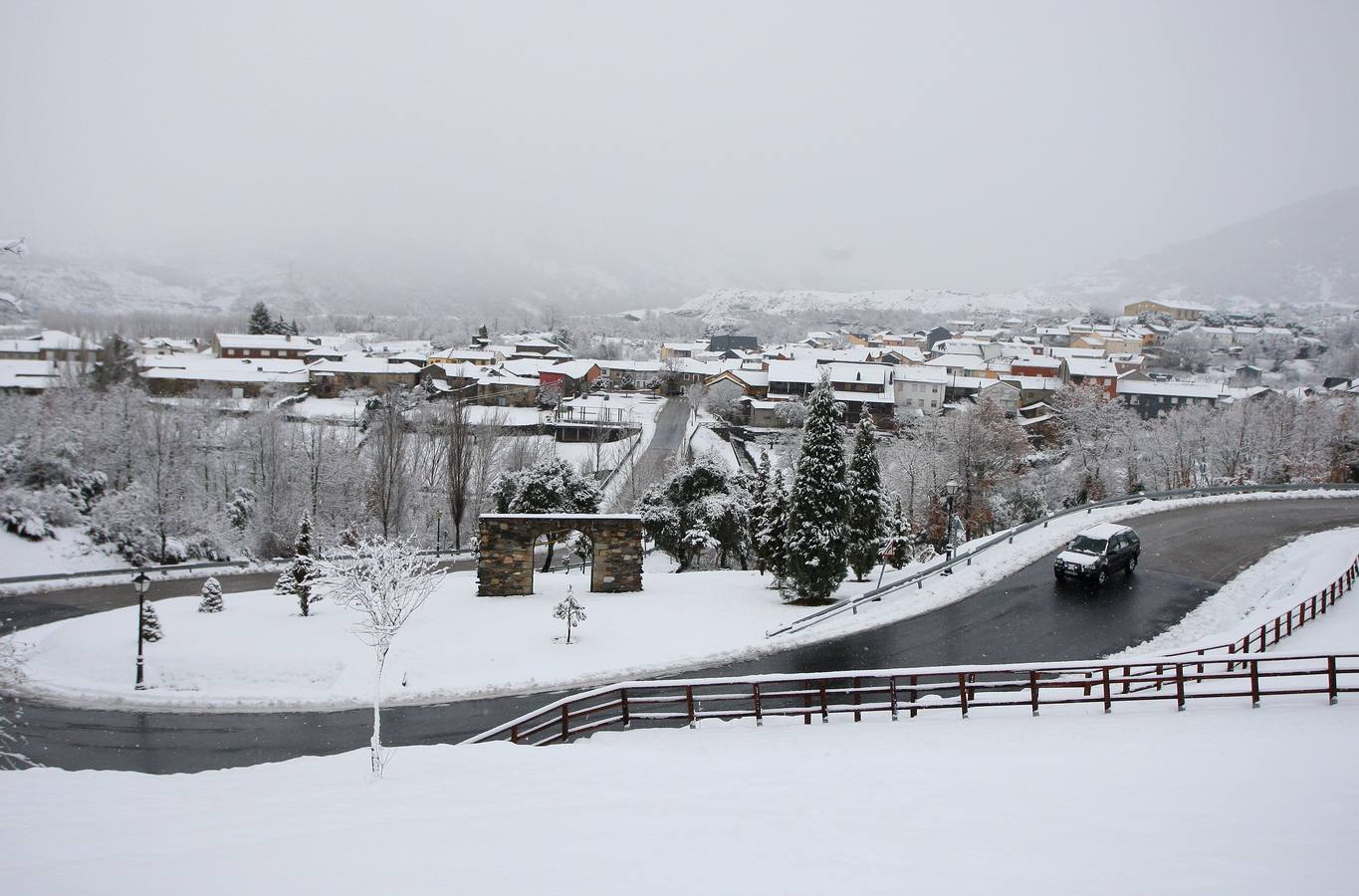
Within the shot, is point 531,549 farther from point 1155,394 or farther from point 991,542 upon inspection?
point 1155,394

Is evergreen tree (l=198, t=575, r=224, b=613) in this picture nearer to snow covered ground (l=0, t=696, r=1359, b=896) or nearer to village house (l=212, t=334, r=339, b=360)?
snow covered ground (l=0, t=696, r=1359, b=896)

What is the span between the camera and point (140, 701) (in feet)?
54.3

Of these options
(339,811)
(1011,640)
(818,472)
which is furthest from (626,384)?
(339,811)

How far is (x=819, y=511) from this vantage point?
22781 millimetres

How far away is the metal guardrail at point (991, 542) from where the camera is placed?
20344mm

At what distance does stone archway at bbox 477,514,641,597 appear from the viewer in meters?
23.0

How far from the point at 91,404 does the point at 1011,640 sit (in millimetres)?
53041

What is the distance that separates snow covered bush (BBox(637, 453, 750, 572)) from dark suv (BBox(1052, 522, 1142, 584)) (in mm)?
13184

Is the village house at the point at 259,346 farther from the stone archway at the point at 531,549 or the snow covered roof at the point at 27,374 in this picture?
the stone archway at the point at 531,549

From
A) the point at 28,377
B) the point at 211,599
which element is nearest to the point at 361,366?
the point at 28,377

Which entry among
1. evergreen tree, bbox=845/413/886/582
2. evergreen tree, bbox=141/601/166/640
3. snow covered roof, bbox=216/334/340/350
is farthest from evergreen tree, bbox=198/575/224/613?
snow covered roof, bbox=216/334/340/350

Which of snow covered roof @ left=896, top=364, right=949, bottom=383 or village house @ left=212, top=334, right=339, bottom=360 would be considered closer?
snow covered roof @ left=896, top=364, right=949, bottom=383

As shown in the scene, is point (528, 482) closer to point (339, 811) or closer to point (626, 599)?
point (626, 599)

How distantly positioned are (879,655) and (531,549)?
1156 centimetres
